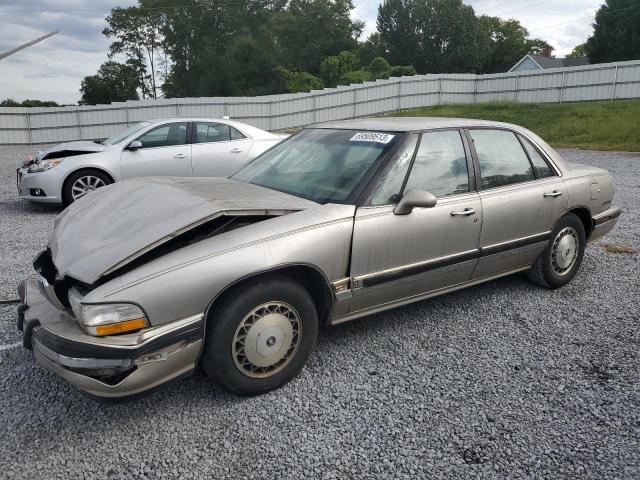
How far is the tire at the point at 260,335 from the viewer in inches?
106

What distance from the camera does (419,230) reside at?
3393mm

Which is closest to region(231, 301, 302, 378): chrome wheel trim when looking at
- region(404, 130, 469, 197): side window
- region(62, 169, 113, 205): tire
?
region(404, 130, 469, 197): side window

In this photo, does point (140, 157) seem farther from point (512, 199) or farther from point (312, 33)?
point (312, 33)

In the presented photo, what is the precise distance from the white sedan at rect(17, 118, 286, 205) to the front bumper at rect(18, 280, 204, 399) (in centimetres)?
562

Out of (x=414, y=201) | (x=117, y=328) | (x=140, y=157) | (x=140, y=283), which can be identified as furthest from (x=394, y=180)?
(x=140, y=157)

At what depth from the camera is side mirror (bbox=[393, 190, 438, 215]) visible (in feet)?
10.4

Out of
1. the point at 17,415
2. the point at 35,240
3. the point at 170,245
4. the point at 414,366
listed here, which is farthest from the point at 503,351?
the point at 35,240

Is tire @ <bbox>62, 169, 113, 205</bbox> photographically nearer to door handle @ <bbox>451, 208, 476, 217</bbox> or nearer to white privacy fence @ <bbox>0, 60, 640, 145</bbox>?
door handle @ <bbox>451, 208, 476, 217</bbox>

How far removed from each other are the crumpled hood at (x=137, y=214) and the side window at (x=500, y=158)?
151cm

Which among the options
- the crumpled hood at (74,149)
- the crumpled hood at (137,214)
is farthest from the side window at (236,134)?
the crumpled hood at (137,214)

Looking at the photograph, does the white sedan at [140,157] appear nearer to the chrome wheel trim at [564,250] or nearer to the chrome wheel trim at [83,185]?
the chrome wheel trim at [83,185]

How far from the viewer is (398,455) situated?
8.05ft

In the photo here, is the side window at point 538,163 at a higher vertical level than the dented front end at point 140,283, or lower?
higher

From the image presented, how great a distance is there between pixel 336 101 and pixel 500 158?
2151 centimetres
